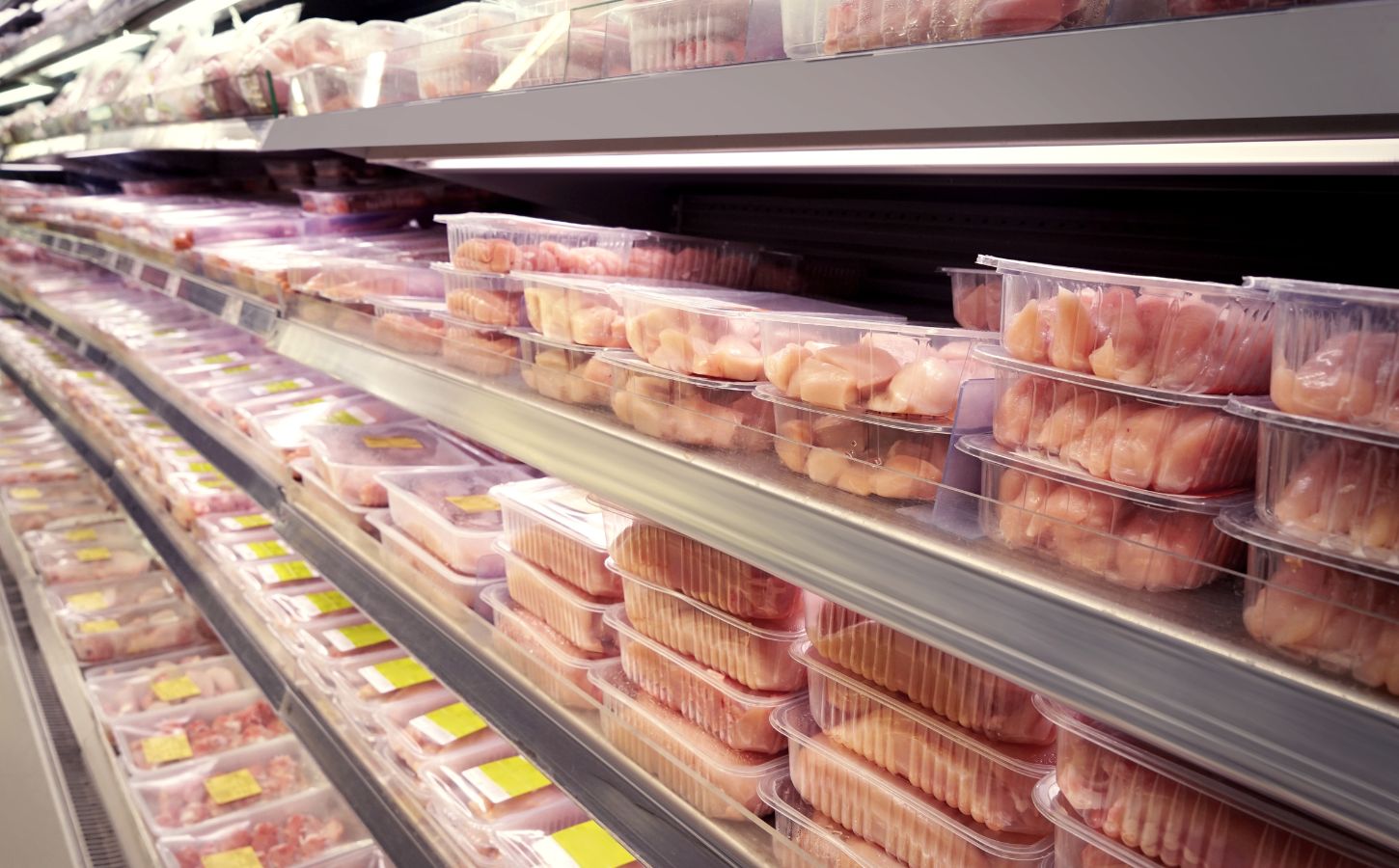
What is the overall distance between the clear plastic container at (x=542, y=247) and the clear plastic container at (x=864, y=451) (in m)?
0.67

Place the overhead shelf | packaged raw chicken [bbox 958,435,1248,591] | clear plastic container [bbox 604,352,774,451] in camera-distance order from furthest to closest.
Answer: clear plastic container [bbox 604,352,774,451] → packaged raw chicken [bbox 958,435,1248,591] → the overhead shelf

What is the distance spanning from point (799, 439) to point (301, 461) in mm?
1672

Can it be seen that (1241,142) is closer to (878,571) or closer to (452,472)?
(878,571)

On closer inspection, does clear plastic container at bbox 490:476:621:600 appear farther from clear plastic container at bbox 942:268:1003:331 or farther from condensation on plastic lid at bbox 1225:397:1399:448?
condensation on plastic lid at bbox 1225:397:1399:448

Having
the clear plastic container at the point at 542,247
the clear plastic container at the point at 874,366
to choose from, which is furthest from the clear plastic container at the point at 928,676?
the clear plastic container at the point at 542,247

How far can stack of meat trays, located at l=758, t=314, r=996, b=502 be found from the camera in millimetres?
934

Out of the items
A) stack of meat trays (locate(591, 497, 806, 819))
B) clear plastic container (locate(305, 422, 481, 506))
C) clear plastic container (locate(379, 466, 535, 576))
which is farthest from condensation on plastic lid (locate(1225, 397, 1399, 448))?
clear plastic container (locate(305, 422, 481, 506))

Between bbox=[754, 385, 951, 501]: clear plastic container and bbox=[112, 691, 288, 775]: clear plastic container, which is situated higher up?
bbox=[754, 385, 951, 501]: clear plastic container

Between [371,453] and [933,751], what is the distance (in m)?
1.63

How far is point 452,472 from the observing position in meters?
2.15

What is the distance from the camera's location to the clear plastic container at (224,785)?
2.37 meters

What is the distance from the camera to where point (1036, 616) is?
0.70m

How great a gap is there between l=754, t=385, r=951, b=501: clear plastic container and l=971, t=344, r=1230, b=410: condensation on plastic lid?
0.10 metres

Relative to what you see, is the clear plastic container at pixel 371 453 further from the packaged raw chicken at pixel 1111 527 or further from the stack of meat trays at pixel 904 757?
the packaged raw chicken at pixel 1111 527
